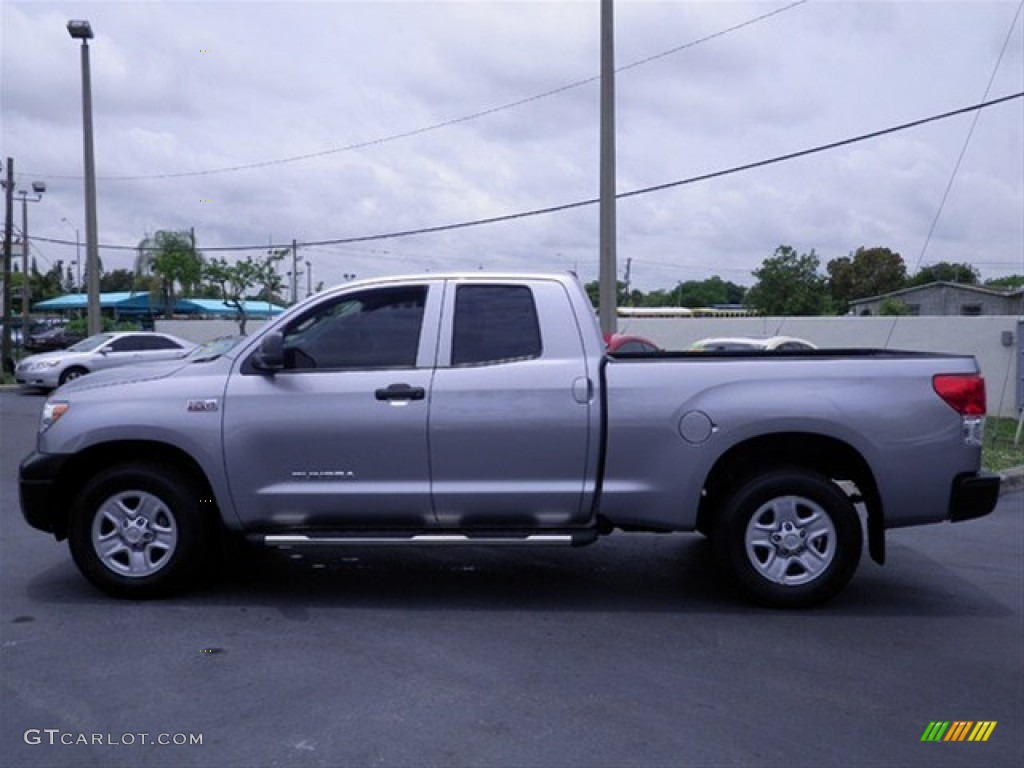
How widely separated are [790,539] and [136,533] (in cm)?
389

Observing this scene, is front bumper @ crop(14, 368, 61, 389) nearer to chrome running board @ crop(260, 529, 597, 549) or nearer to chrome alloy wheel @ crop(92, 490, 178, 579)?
chrome alloy wheel @ crop(92, 490, 178, 579)

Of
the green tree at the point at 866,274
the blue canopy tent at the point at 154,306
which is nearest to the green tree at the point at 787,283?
the green tree at the point at 866,274

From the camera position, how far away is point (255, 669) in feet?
16.9

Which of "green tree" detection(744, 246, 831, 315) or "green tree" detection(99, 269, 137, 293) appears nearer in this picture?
"green tree" detection(744, 246, 831, 315)

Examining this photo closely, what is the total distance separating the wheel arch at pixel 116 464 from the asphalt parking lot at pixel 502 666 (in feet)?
1.84

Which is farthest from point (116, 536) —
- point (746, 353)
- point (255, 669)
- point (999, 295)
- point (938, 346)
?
point (999, 295)

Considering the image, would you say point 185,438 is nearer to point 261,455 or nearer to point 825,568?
point 261,455

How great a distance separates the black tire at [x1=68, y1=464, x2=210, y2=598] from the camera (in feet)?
20.4

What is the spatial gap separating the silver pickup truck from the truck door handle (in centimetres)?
1

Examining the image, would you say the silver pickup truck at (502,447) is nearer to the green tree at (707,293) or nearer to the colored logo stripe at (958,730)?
the colored logo stripe at (958,730)

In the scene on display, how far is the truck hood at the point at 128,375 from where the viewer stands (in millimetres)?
6340

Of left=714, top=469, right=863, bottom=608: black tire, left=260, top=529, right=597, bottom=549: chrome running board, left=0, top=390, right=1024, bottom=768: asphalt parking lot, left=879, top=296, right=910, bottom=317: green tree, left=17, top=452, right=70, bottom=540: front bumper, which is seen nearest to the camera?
left=0, top=390, right=1024, bottom=768: asphalt parking lot

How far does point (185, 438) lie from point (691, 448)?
2963 millimetres

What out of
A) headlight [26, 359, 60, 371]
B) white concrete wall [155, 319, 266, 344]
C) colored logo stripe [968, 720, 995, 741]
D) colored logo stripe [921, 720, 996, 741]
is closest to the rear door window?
colored logo stripe [921, 720, 996, 741]
